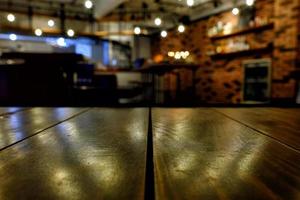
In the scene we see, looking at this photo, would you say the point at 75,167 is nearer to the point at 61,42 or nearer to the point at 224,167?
the point at 224,167

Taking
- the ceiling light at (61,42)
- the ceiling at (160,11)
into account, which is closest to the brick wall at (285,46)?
the ceiling at (160,11)

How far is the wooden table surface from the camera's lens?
353 millimetres

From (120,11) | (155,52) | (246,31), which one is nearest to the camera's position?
(246,31)

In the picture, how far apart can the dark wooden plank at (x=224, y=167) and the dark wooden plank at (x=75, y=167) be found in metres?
0.04

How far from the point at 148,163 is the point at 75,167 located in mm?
115

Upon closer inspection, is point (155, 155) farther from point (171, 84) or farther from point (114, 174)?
point (171, 84)

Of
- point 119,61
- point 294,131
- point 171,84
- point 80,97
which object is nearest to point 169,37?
point 171,84

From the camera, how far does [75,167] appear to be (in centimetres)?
45

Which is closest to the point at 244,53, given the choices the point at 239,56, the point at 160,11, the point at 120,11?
the point at 239,56

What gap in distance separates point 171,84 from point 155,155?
332 inches

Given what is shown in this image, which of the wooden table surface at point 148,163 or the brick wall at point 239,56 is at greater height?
the brick wall at point 239,56

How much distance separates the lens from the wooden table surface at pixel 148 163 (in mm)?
353

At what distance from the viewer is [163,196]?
336 millimetres

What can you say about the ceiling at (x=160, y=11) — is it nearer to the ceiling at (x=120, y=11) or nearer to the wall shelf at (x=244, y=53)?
the ceiling at (x=120, y=11)
